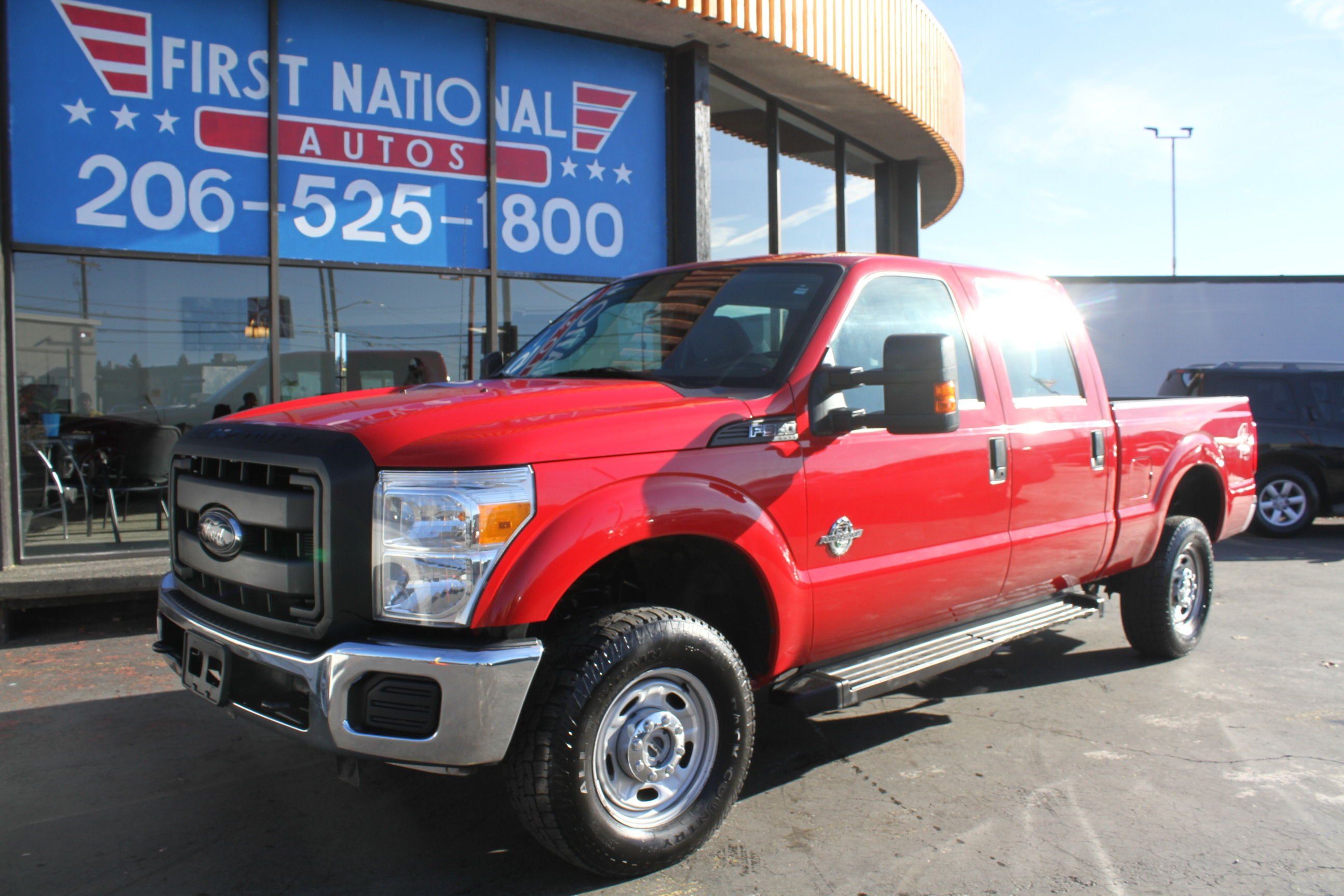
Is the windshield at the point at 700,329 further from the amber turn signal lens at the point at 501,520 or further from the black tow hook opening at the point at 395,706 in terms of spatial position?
the black tow hook opening at the point at 395,706

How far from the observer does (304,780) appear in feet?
12.5

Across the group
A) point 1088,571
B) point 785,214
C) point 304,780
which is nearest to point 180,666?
point 304,780

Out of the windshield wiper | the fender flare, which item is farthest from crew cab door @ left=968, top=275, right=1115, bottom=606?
the windshield wiper

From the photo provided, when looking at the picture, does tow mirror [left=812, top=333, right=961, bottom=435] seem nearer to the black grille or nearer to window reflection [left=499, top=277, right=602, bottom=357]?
the black grille

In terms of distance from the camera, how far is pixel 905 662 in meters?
3.68

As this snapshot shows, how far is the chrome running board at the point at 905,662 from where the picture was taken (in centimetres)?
333

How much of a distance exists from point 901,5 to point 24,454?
372 inches

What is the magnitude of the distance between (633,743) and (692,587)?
2.30 feet

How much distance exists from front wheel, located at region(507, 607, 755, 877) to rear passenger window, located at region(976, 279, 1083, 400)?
216 cm

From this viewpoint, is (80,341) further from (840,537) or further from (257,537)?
(840,537)

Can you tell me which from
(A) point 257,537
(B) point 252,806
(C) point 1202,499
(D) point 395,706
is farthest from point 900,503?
(C) point 1202,499

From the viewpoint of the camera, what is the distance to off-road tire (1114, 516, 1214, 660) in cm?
529

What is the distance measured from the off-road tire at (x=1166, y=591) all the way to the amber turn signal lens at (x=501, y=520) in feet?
13.0

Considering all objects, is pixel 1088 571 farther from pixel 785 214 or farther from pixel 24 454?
pixel 785 214
